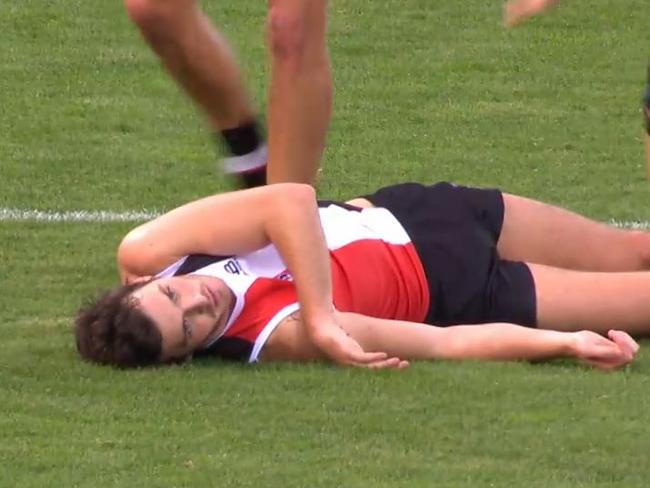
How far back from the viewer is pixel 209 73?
573 cm

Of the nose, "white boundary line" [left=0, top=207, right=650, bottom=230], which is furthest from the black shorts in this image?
"white boundary line" [left=0, top=207, right=650, bottom=230]

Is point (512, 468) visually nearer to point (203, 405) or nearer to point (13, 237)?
point (203, 405)

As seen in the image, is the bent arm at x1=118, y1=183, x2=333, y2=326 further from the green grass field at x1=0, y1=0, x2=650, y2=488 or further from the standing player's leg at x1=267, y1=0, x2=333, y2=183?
the standing player's leg at x1=267, y1=0, x2=333, y2=183

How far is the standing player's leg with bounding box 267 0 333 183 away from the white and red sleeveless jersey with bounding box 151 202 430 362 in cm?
22

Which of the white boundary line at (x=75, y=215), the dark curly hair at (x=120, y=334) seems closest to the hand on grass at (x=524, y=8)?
the dark curly hair at (x=120, y=334)

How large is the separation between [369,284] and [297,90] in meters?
0.63

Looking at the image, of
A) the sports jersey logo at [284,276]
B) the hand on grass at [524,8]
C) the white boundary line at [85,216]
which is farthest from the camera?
the white boundary line at [85,216]

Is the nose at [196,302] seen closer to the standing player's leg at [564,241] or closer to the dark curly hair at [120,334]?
the dark curly hair at [120,334]

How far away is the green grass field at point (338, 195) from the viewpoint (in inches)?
163

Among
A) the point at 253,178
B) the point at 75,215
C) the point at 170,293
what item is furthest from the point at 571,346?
the point at 75,215

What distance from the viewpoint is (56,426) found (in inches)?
173

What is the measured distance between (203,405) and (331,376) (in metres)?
0.34

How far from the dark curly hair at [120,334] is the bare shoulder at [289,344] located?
27 centimetres

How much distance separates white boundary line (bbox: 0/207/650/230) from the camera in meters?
6.43
